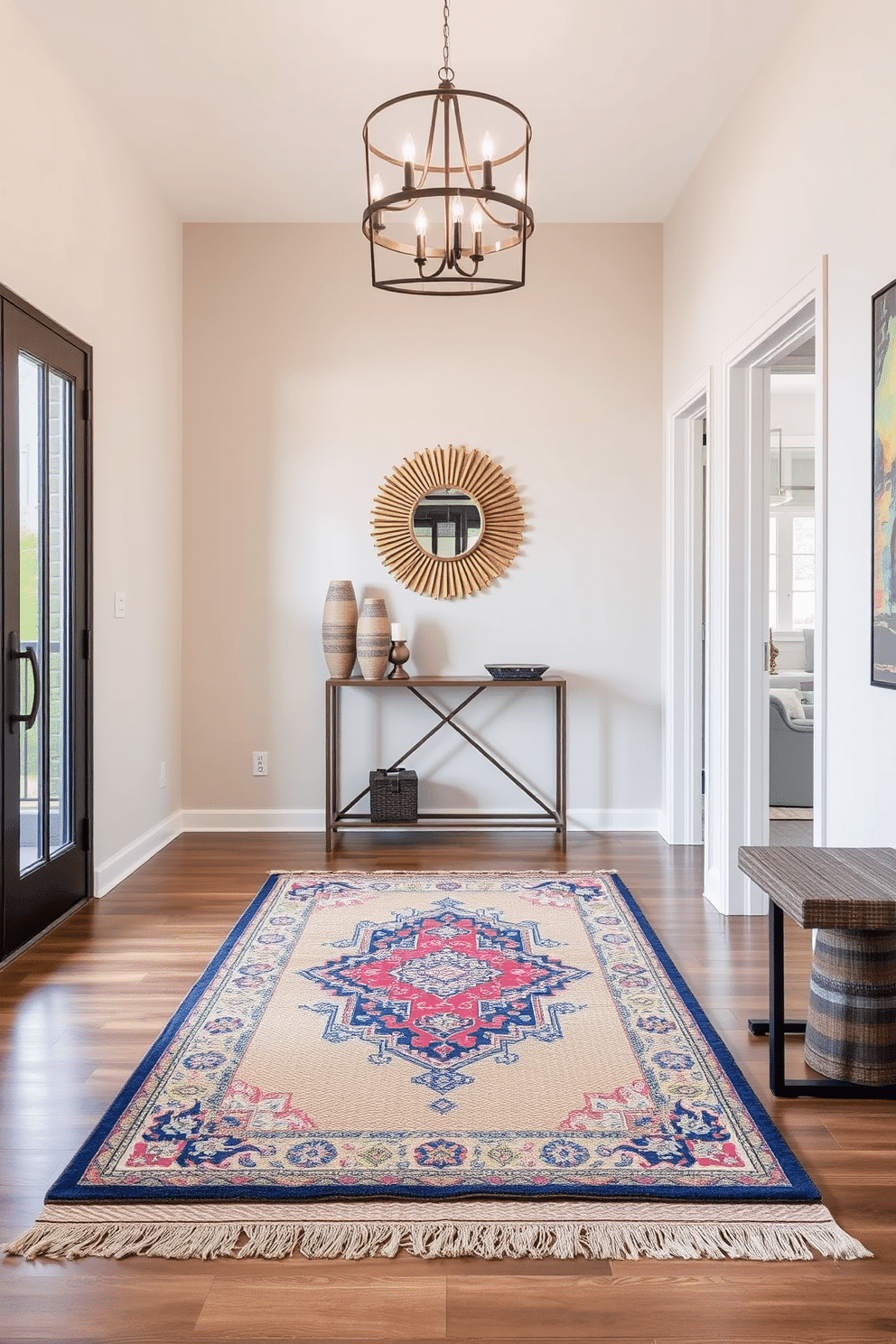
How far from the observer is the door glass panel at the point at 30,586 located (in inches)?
135

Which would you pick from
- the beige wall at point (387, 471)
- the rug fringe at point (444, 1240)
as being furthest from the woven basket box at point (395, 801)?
the rug fringe at point (444, 1240)

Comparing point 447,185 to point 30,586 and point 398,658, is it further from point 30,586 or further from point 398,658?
point 398,658

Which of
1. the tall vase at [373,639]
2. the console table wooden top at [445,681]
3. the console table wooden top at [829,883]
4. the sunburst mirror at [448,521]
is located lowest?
the console table wooden top at [829,883]

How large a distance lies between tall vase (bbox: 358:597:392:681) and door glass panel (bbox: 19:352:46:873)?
5.84 ft

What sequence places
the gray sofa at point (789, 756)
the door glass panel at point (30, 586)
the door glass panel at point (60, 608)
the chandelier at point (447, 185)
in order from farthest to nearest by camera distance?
the gray sofa at point (789, 756), the door glass panel at point (60, 608), the door glass panel at point (30, 586), the chandelier at point (447, 185)

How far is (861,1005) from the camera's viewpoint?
2.38 meters

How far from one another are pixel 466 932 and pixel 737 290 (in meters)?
2.53

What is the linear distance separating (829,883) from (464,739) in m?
3.20

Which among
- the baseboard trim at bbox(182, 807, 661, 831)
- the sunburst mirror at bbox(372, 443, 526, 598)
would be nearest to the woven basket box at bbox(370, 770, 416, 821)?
the baseboard trim at bbox(182, 807, 661, 831)

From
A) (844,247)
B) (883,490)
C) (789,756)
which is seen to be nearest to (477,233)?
(844,247)

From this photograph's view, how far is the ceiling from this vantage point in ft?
11.1

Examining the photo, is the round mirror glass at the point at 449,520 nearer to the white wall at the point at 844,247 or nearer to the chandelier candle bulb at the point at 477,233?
the white wall at the point at 844,247

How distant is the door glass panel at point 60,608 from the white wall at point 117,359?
0.25 meters

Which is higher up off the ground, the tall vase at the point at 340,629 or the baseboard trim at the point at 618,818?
the tall vase at the point at 340,629
